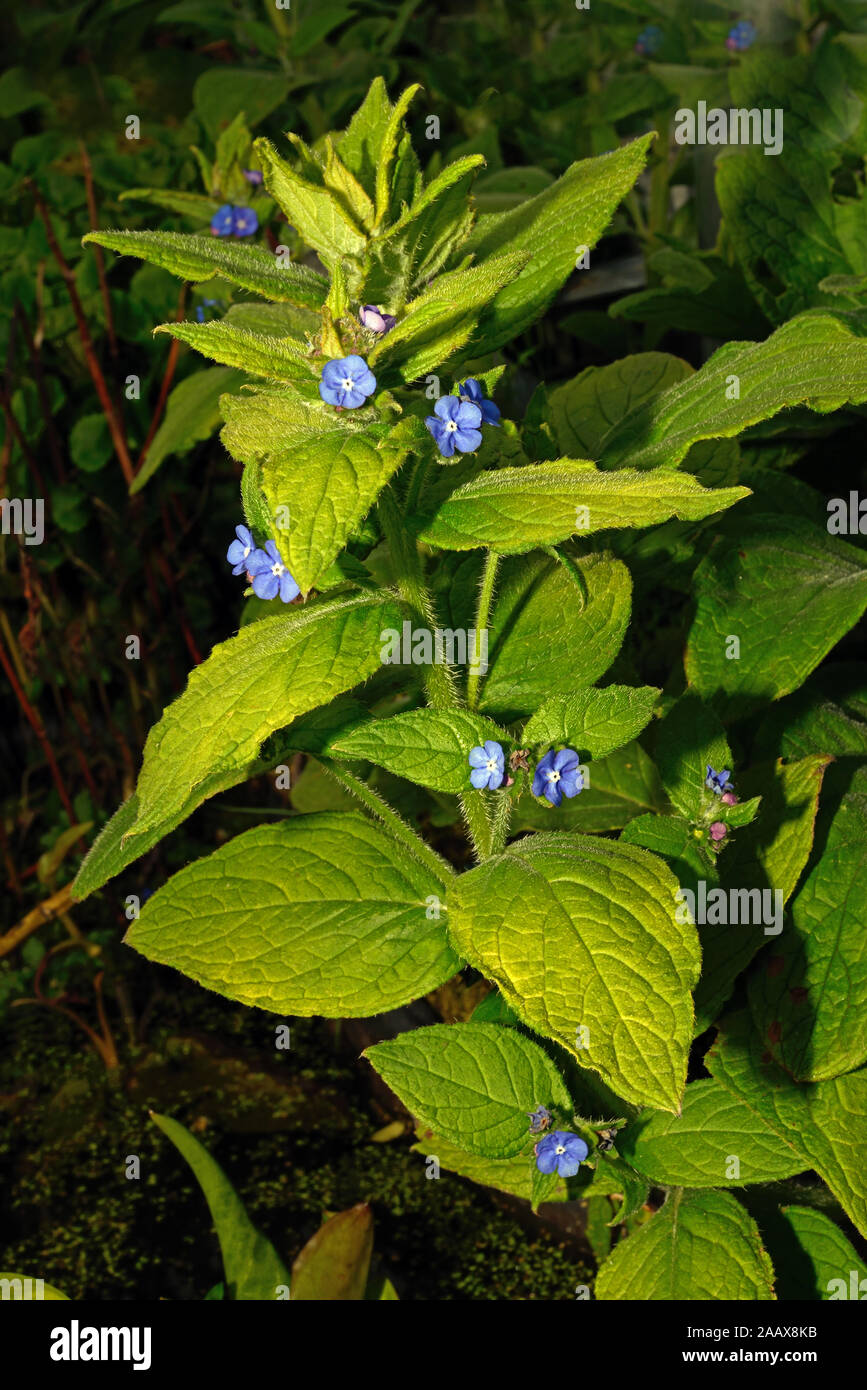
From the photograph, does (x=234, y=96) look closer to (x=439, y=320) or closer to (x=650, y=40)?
(x=650, y=40)

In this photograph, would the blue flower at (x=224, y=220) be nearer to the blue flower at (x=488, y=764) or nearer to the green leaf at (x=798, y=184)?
the green leaf at (x=798, y=184)

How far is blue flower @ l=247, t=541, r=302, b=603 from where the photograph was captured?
90 centimetres

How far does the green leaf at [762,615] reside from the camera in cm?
119

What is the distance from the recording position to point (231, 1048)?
1741mm

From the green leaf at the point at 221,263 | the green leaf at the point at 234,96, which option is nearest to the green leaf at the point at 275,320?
the green leaf at the point at 221,263

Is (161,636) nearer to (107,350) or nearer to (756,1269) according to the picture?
(107,350)

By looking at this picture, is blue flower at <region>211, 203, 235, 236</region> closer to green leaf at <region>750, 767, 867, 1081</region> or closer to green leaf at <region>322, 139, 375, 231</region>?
green leaf at <region>322, 139, 375, 231</region>

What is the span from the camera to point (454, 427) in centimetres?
87

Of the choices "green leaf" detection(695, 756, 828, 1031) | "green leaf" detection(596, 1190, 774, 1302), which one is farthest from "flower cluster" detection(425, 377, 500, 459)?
"green leaf" detection(596, 1190, 774, 1302)

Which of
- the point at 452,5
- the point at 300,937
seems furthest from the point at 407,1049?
the point at 452,5

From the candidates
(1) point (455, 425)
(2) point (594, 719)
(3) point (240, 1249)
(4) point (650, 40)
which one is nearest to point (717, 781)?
(2) point (594, 719)

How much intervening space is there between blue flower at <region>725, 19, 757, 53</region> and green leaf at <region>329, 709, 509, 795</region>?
1.55m

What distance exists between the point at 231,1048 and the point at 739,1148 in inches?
33.5

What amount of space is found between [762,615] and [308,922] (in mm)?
525
